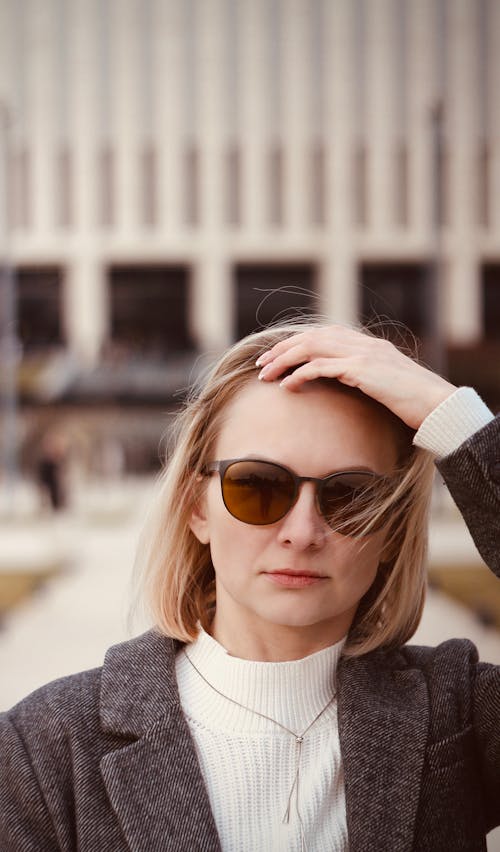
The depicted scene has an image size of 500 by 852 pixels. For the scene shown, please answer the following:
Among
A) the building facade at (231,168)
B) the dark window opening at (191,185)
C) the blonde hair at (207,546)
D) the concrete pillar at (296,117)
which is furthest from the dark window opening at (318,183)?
the blonde hair at (207,546)

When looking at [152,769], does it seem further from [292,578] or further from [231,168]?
[231,168]

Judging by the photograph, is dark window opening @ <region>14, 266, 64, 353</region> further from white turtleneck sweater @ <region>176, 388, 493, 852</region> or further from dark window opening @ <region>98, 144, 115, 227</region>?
white turtleneck sweater @ <region>176, 388, 493, 852</region>

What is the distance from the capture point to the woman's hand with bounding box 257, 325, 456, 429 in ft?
5.75

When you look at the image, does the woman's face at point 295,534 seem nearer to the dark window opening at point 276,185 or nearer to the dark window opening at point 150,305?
the dark window opening at point 150,305

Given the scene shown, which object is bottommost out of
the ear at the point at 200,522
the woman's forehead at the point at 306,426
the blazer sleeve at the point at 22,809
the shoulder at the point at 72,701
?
the blazer sleeve at the point at 22,809

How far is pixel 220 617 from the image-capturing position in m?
1.92

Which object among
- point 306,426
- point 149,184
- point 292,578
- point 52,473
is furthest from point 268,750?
point 149,184

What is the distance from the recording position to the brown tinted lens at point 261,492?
172cm

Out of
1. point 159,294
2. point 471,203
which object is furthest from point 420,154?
point 159,294

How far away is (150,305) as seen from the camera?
4734cm

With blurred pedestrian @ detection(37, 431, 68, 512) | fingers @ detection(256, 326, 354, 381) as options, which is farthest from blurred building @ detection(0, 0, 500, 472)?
fingers @ detection(256, 326, 354, 381)

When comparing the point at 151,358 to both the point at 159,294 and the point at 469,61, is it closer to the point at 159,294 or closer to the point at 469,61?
the point at 159,294

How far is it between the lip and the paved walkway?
0.53 metres

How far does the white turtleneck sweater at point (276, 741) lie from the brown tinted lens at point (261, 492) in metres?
0.26
